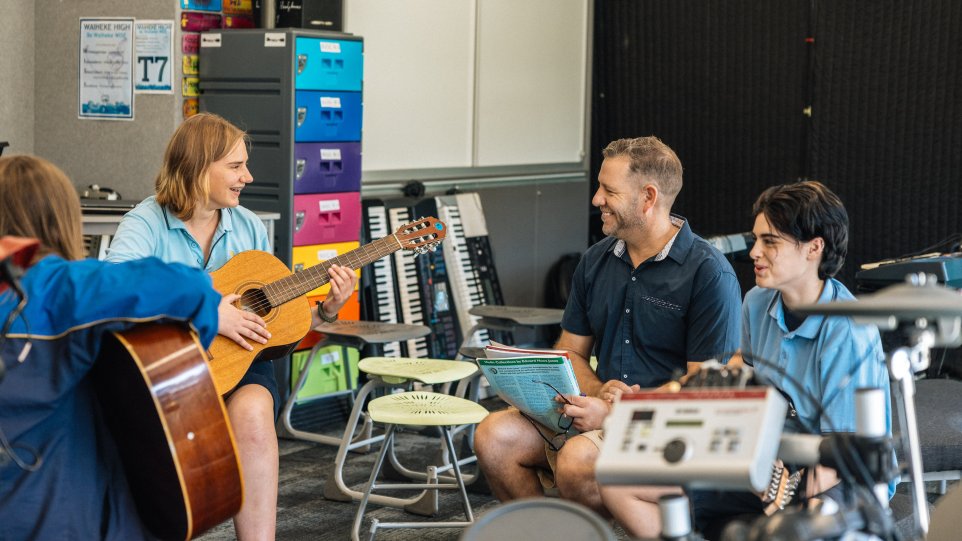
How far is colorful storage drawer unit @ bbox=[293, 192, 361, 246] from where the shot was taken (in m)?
4.97

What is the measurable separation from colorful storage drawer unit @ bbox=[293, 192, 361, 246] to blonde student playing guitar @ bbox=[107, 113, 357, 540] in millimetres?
1392

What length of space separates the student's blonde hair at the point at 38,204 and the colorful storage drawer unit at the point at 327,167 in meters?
2.66

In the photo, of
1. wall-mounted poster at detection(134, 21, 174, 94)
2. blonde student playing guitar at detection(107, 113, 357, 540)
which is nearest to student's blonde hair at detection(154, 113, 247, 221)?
blonde student playing guitar at detection(107, 113, 357, 540)

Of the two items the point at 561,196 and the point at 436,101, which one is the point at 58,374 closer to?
the point at 436,101

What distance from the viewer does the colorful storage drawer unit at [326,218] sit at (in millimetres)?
4969

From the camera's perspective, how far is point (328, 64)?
4.99m

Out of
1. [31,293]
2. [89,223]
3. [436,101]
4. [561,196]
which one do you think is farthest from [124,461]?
[561,196]

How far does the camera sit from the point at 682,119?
6746 mm

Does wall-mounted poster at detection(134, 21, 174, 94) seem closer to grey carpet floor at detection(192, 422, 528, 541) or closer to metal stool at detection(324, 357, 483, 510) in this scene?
grey carpet floor at detection(192, 422, 528, 541)

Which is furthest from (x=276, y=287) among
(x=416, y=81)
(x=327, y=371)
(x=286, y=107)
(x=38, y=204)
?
(x=416, y=81)

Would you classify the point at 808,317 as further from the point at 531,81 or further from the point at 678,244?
the point at 531,81

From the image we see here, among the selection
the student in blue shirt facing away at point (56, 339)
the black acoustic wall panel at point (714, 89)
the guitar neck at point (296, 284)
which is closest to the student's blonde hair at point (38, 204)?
the student in blue shirt facing away at point (56, 339)

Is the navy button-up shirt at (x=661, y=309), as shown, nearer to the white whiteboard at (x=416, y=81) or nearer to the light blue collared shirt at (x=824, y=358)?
the light blue collared shirt at (x=824, y=358)

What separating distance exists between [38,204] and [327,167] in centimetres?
286
